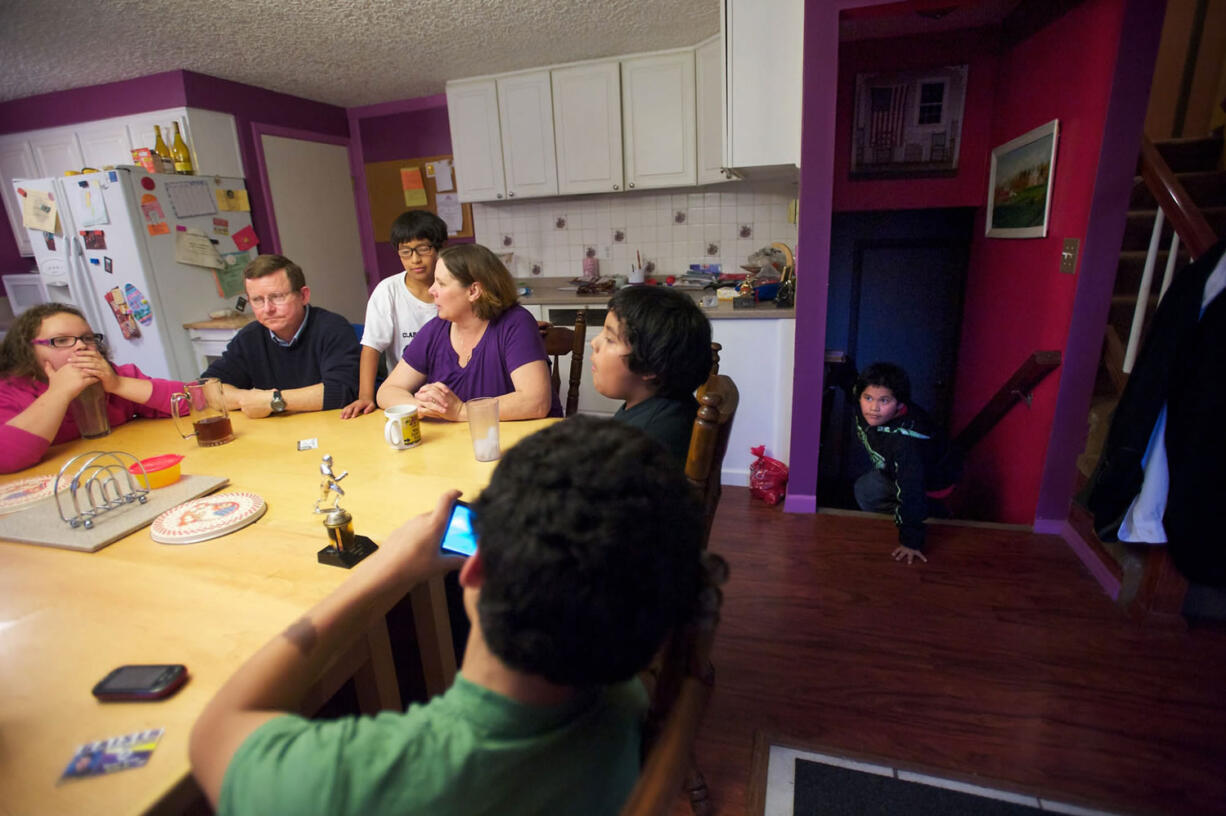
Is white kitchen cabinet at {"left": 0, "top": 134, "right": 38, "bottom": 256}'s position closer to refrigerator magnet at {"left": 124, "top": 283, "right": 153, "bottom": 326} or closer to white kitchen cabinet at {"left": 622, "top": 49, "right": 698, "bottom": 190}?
refrigerator magnet at {"left": 124, "top": 283, "right": 153, "bottom": 326}

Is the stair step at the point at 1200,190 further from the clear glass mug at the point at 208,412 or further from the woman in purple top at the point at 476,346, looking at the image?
the clear glass mug at the point at 208,412

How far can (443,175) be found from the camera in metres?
4.55

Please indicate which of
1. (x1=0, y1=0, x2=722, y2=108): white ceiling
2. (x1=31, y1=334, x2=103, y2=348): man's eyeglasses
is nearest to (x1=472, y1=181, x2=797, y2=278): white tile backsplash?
(x1=0, y1=0, x2=722, y2=108): white ceiling

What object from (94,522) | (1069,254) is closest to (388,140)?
(94,522)

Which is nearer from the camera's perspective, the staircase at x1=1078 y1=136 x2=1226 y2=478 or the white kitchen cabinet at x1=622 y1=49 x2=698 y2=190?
the staircase at x1=1078 y1=136 x2=1226 y2=478

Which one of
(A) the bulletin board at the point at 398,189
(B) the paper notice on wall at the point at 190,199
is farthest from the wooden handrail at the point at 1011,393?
(B) the paper notice on wall at the point at 190,199

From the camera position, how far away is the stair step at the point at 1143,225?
2.66m

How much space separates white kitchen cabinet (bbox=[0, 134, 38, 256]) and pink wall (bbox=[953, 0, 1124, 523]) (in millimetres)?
5980

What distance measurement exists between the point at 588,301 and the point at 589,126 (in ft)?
3.82

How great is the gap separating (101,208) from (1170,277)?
4910 millimetres

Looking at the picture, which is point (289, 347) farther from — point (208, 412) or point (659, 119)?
point (659, 119)

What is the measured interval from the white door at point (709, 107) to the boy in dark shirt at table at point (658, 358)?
8.08ft

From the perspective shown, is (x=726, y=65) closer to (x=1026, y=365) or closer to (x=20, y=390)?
(x=1026, y=365)

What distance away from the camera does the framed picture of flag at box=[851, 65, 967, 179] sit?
3.10 metres
